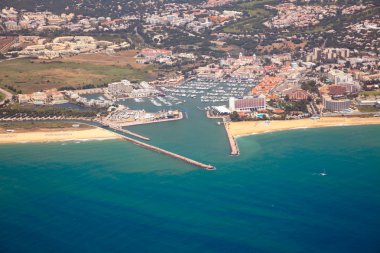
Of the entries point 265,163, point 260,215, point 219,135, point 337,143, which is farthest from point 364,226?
point 219,135

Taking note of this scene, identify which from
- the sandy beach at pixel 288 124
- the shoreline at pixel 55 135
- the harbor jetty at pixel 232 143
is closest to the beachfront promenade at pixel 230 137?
the harbor jetty at pixel 232 143

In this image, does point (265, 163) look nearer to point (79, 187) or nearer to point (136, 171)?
point (136, 171)

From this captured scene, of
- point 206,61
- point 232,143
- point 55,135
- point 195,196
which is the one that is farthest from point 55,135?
point 206,61

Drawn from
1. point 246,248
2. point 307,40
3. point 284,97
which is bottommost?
point 246,248

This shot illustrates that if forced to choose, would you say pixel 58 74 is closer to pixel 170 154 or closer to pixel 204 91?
pixel 204 91

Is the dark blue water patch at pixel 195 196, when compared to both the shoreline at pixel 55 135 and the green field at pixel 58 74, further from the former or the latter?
the green field at pixel 58 74

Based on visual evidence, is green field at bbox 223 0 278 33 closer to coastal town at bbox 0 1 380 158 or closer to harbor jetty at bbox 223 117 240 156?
coastal town at bbox 0 1 380 158

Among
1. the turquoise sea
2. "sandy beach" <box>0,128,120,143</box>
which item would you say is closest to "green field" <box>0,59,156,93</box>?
"sandy beach" <box>0,128,120,143</box>
